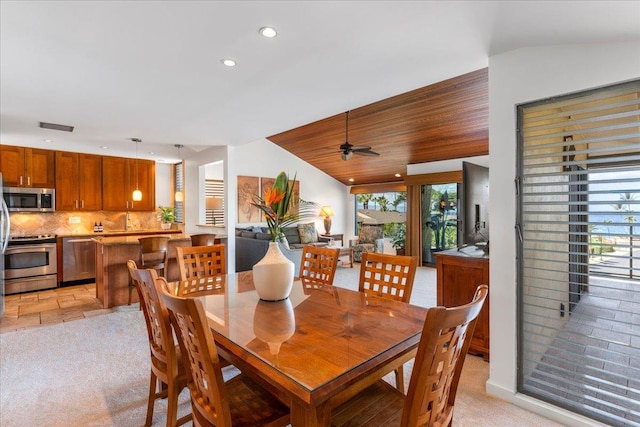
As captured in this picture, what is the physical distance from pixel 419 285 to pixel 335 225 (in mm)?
4060

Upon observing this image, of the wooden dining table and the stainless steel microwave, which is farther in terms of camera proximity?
the stainless steel microwave

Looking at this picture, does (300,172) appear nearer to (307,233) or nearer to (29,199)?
(307,233)

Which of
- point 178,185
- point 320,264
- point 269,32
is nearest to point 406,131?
point 320,264

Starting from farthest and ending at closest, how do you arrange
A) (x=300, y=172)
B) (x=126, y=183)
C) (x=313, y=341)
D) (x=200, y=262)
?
(x=300, y=172) < (x=126, y=183) < (x=200, y=262) < (x=313, y=341)

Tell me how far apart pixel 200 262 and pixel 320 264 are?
1.00 m

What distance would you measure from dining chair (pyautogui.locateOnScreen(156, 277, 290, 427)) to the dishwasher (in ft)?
16.6

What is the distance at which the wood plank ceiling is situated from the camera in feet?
14.8

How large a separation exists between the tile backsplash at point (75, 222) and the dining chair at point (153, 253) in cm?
247

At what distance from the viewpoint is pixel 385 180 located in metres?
8.29

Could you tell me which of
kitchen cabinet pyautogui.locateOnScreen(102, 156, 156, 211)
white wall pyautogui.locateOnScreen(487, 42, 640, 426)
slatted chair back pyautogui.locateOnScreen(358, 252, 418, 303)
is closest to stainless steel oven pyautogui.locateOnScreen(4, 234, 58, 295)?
kitchen cabinet pyautogui.locateOnScreen(102, 156, 156, 211)


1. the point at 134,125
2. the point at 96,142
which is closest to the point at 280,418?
the point at 134,125

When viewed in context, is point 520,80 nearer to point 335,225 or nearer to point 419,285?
point 419,285

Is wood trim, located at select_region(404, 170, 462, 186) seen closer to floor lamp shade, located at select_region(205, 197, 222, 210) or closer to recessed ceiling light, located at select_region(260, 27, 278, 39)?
floor lamp shade, located at select_region(205, 197, 222, 210)

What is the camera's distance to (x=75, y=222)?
5855mm
